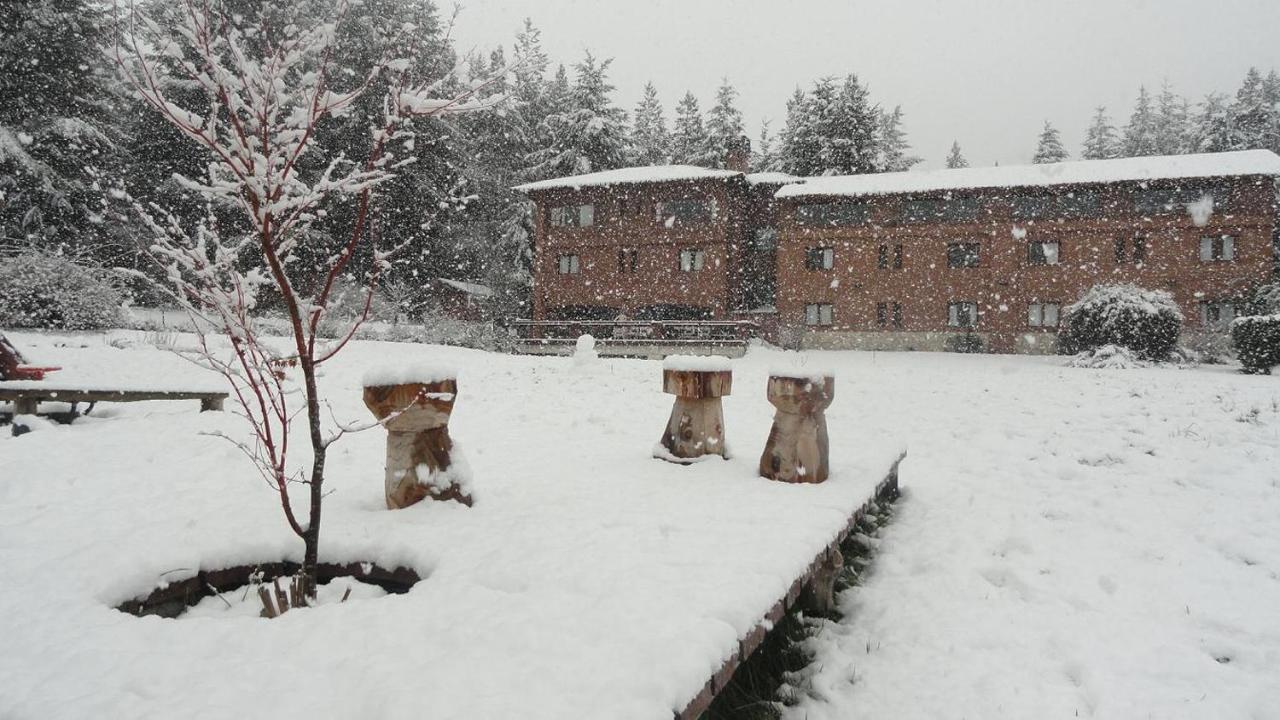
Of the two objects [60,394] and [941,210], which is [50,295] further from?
[941,210]

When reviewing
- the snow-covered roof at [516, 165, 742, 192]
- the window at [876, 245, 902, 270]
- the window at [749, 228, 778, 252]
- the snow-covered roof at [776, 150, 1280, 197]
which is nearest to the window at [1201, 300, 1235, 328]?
the snow-covered roof at [776, 150, 1280, 197]

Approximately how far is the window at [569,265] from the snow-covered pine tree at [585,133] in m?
7.98

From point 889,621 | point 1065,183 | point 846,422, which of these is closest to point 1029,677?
point 889,621

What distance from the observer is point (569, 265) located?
32.2 metres

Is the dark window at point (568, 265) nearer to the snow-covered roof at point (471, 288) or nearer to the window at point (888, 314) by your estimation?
the snow-covered roof at point (471, 288)

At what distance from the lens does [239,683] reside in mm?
1880

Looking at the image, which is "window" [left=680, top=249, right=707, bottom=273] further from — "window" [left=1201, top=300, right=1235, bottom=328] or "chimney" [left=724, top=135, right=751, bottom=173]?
"window" [left=1201, top=300, right=1235, bottom=328]

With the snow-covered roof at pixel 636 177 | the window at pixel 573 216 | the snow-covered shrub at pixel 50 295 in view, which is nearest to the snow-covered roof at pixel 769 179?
the snow-covered roof at pixel 636 177

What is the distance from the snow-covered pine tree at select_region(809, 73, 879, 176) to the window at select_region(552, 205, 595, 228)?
15874 mm

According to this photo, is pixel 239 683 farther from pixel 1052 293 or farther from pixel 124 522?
pixel 1052 293

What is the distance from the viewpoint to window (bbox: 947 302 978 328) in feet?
93.4

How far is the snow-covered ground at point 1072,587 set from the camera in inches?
111

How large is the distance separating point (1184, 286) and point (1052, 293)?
4742 millimetres

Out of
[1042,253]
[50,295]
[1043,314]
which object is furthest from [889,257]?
[50,295]
